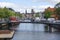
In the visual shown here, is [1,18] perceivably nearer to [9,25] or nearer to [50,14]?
[9,25]

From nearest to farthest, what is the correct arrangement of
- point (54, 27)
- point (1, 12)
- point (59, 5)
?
point (54, 27), point (1, 12), point (59, 5)

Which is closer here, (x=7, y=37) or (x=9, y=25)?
(x=7, y=37)

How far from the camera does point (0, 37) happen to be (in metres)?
19.7

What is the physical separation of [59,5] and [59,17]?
8348 mm

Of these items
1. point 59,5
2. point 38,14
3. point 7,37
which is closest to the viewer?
point 7,37

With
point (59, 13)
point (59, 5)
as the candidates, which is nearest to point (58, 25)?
point (59, 13)

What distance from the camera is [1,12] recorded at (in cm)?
8206

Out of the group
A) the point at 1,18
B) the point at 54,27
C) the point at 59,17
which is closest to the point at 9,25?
the point at 54,27

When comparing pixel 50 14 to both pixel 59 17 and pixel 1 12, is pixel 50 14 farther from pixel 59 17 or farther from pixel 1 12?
pixel 1 12

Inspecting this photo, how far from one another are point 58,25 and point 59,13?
3911 centimetres

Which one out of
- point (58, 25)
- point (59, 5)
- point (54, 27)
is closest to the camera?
→ point (58, 25)

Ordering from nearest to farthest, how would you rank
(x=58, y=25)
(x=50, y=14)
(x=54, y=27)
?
(x=58, y=25)
(x=54, y=27)
(x=50, y=14)

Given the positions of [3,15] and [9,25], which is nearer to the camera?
[9,25]

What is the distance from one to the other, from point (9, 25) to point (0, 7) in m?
32.6
